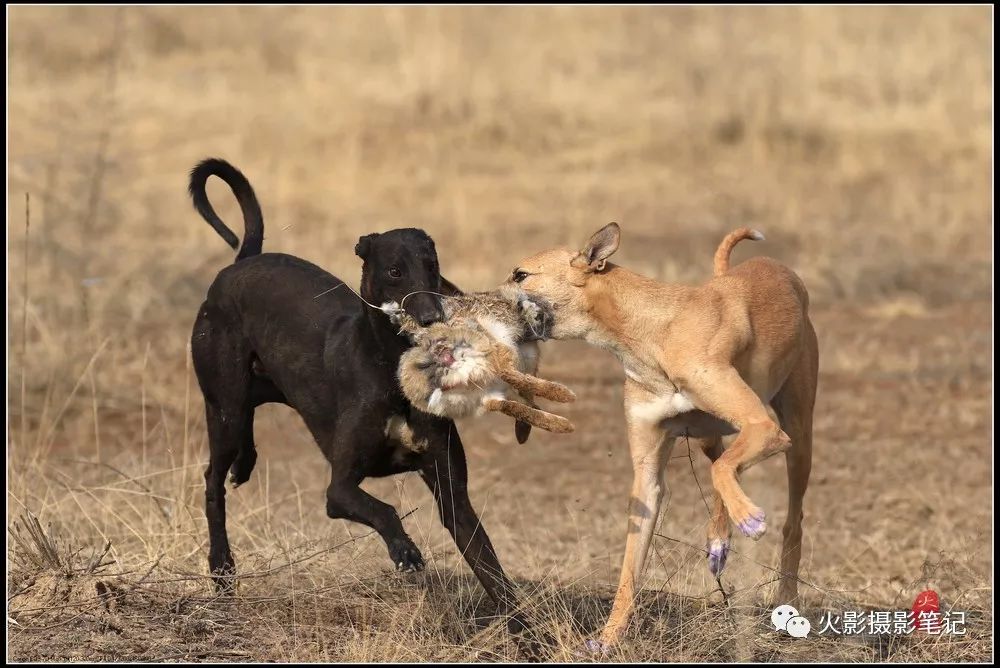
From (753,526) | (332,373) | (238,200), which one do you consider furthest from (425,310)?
(238,200)

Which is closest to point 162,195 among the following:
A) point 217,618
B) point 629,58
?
point 629,58

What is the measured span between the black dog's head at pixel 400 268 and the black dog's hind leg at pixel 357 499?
50cm

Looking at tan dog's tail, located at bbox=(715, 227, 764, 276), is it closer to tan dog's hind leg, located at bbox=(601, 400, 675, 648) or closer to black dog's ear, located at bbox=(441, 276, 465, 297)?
A: tan dog's hind leg, located at bbox=(601, 400, 675, 648)

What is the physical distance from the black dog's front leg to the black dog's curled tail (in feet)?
5.25

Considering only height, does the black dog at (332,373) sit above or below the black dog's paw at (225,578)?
above

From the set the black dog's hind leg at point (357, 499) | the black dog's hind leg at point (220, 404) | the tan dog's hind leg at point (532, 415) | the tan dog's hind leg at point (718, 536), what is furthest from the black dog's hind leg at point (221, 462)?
the tan dog's hind leg at point (718, 536)

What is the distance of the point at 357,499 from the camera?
564 centimetres

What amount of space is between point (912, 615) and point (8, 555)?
11.9 feet

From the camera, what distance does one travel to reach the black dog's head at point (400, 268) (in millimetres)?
5625

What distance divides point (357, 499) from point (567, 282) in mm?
1180

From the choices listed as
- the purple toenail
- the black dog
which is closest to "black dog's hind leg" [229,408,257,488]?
the black dog

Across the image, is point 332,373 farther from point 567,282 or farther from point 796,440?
point 796,440

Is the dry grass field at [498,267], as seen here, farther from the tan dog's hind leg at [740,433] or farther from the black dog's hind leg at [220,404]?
the tan dog's hind leg at [740,433]

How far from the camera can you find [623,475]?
963 cm
